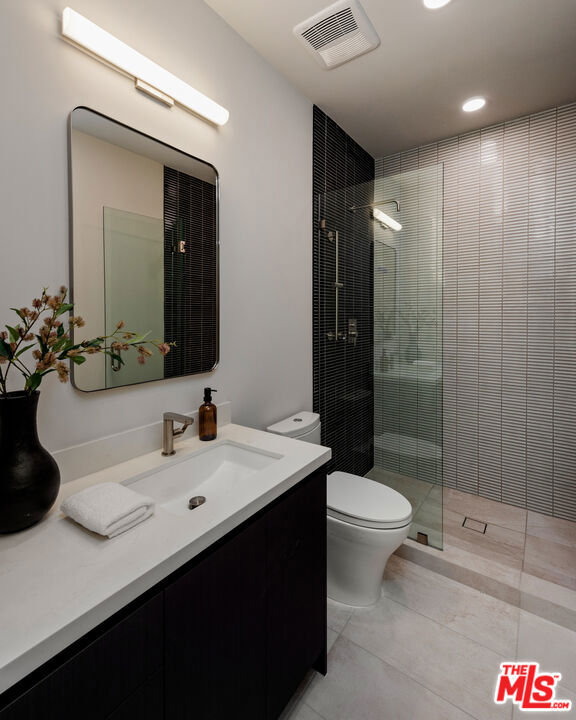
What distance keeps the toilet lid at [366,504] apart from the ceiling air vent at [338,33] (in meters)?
2.07

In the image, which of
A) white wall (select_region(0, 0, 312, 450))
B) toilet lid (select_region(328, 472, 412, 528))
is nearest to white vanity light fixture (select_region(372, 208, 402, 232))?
white wall (select_region(0, 0, 312, 450))

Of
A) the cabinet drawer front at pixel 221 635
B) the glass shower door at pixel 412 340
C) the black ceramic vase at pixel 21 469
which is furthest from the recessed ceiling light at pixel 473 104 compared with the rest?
the black ceramic vase at pixel 21 469

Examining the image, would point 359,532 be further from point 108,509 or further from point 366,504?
Result: point 108,509

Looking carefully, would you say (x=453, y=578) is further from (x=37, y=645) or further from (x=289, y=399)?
(x=37, y=645)

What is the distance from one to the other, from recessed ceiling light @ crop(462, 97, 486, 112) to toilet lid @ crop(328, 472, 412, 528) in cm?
227

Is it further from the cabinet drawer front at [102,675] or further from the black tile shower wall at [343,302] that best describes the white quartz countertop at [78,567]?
the black tile shower wall at [343,302]

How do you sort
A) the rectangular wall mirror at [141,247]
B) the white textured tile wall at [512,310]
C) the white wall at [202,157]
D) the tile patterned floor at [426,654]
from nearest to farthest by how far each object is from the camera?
the white wall at [202,157] → the rectangular wall mirror at [141,247] → the tile patterned floor at [426,654] → the white textured tile wall at [512,310]

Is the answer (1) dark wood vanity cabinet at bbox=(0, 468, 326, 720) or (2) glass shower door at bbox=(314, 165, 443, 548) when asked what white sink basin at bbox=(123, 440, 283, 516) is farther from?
(2) glass shower door at bbox=(314, 165, 443, 548)

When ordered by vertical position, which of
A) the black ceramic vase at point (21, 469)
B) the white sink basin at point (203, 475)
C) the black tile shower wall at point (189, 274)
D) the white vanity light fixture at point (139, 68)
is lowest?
the white sink basin at point (203, 475)

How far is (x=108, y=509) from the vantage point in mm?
851

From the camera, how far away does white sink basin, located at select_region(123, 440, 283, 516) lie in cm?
118

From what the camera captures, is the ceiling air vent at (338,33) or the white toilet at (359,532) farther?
the white toilet at (359,532)

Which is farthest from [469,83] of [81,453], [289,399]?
[81,453]

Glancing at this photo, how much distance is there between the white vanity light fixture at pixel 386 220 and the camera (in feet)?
7.39
